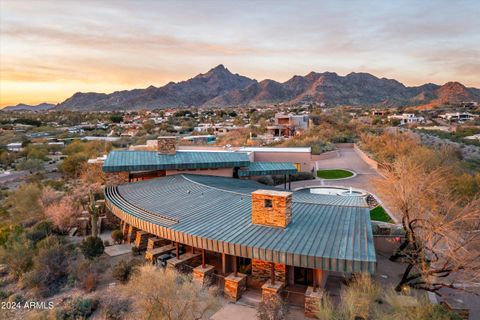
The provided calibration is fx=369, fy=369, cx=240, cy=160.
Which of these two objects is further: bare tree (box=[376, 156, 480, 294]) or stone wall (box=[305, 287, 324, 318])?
bare tree (box=[376, 156, 480, 294])

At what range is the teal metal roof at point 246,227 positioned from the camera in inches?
382

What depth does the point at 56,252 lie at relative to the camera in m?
14.3

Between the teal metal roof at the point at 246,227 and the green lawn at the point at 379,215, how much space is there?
3.81 metres

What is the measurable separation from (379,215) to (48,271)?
1543 centimetres

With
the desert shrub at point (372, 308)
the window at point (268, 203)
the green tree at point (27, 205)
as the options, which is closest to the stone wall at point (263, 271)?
the desert shrub at point (372, 308)

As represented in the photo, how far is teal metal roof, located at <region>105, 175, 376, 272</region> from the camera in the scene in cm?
970

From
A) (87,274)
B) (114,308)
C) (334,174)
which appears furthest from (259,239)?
(334,174)

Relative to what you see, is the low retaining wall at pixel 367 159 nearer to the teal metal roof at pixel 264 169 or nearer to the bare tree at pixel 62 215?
the teal metal roof at pixel 264 169

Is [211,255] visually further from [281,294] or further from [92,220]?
[92,220]

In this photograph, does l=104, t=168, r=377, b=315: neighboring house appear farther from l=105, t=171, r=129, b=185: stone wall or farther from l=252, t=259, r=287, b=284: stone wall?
l=105, t=171, r=129, b=185: stone wall

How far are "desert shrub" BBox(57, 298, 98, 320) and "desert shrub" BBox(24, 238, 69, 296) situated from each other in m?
2.23

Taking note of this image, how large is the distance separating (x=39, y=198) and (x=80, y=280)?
1181 centimetres

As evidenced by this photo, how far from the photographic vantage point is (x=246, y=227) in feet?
38.4

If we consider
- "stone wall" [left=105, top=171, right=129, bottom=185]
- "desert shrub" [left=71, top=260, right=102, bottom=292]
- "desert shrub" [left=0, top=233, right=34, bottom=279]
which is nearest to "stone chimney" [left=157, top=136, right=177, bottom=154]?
"stone wall" [left=105, top=171, right=129, bottom=185]
